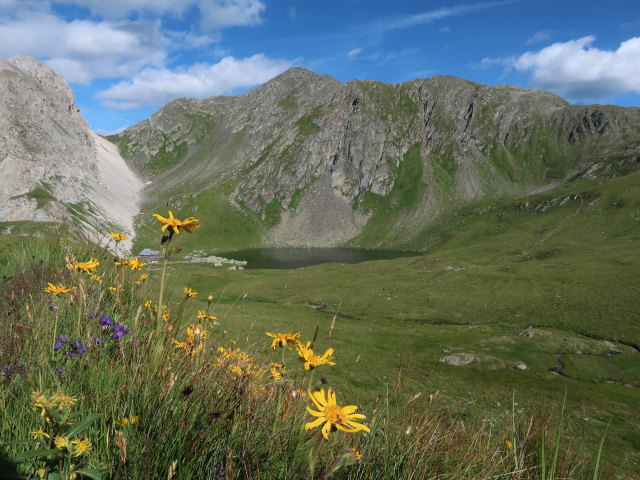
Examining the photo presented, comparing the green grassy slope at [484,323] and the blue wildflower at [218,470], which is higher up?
the blue wildflower at [218,470]

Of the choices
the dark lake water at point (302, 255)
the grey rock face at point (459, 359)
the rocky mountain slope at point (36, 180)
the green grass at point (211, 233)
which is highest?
the rocky mountain slope at point (36, 180)

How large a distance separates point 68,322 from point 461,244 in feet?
460

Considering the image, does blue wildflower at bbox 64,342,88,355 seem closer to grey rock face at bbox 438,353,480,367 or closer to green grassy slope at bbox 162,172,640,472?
green grassy slope at bbox 162,172,640,472

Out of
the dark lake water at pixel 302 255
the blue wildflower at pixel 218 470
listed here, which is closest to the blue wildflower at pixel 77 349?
the blue wildflower at pixel 218 470

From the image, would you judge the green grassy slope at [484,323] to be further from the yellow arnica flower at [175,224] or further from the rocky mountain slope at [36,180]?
the rocky mountain slope at [36,180]

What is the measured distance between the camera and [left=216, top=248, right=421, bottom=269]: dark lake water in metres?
138

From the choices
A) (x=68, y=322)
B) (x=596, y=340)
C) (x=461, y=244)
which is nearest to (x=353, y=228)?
(x=461, y=244)

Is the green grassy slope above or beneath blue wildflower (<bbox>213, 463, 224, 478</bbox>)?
beneath

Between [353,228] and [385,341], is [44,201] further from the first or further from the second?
[385,341]

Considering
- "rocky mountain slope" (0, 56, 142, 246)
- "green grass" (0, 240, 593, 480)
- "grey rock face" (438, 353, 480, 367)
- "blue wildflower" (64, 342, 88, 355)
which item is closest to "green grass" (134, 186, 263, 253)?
"rocky mountain slope" (0, 56, 142, 246)

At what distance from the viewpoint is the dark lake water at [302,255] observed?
138 metres

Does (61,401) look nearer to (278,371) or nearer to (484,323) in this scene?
(278,371)

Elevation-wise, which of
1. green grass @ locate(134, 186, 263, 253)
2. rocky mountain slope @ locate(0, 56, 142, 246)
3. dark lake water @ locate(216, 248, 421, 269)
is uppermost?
rocky mountain slope @ locate(0, 56, 142, 246)

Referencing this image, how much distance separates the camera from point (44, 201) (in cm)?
14388
